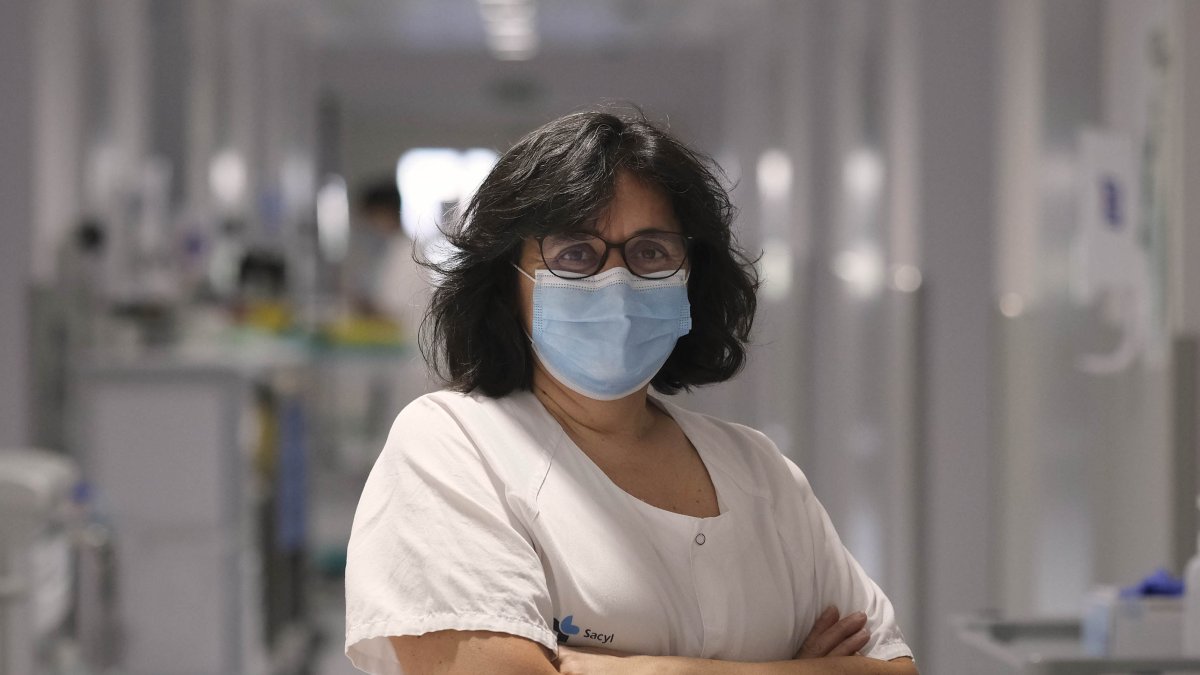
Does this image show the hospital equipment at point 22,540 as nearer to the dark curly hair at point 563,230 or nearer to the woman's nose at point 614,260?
the dark curly hair at point 563,230

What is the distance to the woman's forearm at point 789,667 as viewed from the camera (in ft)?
5.23

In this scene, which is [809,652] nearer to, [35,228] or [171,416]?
[171,416]

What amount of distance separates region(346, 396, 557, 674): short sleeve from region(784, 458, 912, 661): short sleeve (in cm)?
38

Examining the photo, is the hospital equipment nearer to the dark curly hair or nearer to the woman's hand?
the dark curly hair

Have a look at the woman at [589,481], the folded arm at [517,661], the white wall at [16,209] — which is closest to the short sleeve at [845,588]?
the woman at [589,481]

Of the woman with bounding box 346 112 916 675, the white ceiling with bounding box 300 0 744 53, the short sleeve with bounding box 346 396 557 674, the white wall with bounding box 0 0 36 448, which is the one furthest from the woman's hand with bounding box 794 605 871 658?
the white ceiling with bounding box 300 0 744 53

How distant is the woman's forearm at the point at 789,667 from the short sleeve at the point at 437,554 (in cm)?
13

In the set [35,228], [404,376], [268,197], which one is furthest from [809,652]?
[268,197]

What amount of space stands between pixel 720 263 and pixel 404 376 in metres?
5.68

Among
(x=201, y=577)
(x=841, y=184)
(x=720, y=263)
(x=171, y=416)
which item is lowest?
(x=201, y=577)

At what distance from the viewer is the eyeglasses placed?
5.74ft

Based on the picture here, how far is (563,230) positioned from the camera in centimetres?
172

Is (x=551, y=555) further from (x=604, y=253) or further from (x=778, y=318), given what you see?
(x=778, y=318)

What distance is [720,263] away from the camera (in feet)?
6.19
